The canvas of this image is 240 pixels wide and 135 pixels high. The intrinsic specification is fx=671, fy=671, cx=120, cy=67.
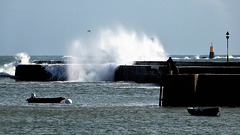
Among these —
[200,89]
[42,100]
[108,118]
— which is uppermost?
[200,89]

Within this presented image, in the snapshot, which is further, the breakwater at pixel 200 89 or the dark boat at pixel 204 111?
Result: the breakwater at pixel 200 89

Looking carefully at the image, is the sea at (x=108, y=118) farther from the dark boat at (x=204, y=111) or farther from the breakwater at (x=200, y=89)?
the breakwater at (x=200, y=89)

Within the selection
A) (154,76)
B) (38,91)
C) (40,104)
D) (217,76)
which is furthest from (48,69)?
(217,76)

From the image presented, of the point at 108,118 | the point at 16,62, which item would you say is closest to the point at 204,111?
the point at 108,118

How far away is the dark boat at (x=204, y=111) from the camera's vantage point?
29.7 meters

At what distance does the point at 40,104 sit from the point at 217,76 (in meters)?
10.1

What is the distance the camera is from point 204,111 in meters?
30.1

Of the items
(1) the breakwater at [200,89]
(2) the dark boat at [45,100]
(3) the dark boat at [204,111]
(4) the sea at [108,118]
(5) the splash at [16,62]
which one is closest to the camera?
(4) the sea at [108,118]

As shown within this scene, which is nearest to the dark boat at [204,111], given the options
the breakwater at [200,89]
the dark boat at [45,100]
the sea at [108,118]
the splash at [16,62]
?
the sea at [108,118]

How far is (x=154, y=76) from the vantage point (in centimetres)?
5422

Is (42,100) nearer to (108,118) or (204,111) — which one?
(108,118)

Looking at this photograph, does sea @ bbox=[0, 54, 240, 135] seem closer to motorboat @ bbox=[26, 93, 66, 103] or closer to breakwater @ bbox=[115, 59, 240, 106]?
motorboat @ bbox=[26, 93, 66, 103]

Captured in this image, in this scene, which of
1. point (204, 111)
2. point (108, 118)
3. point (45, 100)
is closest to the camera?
point (108, 118)

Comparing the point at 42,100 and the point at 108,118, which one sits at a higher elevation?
the point at 42,100
